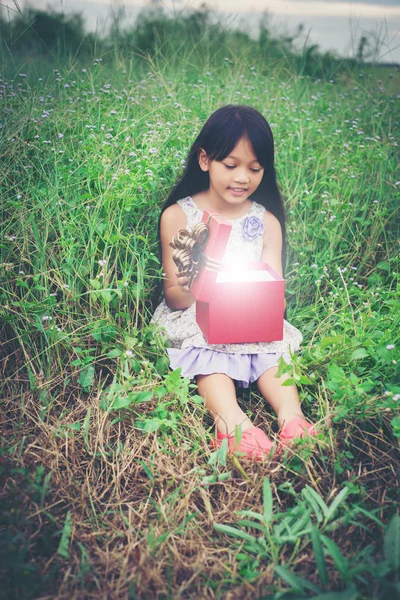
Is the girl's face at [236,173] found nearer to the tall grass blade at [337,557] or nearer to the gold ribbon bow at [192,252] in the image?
the gold ribbon bow at [192,252]

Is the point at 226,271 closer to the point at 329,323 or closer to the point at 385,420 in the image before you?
the point at 329,323

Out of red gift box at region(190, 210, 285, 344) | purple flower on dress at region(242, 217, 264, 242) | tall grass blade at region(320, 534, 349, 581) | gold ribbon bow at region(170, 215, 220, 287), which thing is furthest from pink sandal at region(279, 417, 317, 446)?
purple flower on dress at region(242, 217, 264, 242)

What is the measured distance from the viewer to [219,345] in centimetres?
231

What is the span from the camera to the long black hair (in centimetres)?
232

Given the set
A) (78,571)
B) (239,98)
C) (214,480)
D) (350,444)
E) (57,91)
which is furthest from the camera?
(239,98)

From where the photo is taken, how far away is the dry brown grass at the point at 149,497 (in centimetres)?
150

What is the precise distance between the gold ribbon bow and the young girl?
0.10 meters

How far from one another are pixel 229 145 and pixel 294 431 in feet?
4.19

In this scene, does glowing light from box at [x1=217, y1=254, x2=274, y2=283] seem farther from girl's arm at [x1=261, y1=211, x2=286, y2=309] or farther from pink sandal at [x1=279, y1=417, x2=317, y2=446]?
pink sandal at [x1=279, y1=417, x2=317, y2=446]

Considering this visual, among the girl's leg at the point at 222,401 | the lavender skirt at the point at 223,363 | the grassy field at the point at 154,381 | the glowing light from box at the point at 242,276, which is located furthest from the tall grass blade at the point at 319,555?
the glowing light from box at the point at 242,276

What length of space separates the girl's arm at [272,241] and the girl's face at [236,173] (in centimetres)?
26

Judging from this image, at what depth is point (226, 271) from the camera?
2.21 meters

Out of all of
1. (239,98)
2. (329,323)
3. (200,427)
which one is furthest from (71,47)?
(200,427)

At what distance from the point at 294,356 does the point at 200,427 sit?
48 cm
